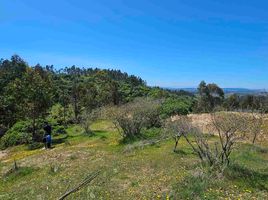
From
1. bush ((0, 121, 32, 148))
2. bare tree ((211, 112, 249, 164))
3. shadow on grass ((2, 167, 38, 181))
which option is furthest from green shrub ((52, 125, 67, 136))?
bare tree ((211, 112, 249, 164))

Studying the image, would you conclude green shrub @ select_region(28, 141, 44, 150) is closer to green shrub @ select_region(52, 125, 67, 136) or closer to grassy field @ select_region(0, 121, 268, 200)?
green shrub @ select_region(52, 125, 67, 136)

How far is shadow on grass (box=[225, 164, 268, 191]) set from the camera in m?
14.9

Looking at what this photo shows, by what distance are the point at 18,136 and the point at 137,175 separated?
25.2m

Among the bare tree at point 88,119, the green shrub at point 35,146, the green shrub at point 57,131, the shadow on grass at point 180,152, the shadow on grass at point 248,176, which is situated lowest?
the green shrub at point 35,146

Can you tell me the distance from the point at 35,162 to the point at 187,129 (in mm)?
11557

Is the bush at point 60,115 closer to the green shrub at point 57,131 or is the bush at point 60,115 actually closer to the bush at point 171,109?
the green shrub at point 57,131

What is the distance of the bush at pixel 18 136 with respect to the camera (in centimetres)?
3819

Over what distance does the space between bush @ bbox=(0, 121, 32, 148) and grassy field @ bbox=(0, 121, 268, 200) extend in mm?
12889

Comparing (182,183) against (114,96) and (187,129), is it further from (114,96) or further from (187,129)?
(114,96)

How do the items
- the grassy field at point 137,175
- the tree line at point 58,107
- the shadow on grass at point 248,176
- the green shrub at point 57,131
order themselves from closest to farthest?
the grassy field at point 137,175
the shadow on grass at point 248,176
the tree line at point 58,107
the green shrub at point 57,131

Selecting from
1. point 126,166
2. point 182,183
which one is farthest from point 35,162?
point 182,183

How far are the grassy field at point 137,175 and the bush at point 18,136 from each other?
12889 mm

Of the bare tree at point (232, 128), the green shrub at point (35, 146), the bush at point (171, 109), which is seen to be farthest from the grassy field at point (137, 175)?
the bush at point (171, 109)

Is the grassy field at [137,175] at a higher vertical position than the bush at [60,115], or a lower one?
lower
